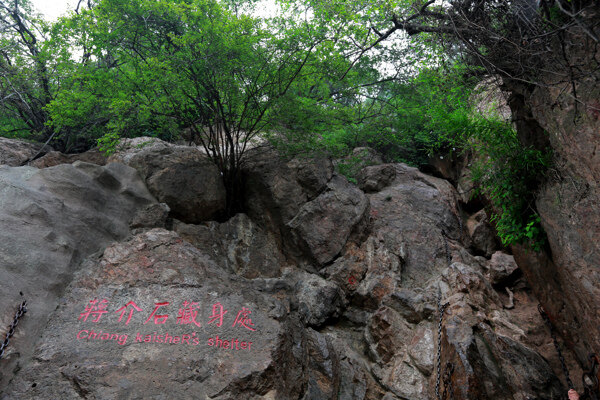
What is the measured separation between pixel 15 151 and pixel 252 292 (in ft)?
25.0

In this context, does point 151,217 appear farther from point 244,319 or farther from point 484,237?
point 484,237

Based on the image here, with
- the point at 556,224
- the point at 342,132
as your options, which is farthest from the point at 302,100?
the point at 556,224

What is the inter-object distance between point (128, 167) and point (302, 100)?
4.17m

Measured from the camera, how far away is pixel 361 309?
7496mm

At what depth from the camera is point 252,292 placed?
5.47 m

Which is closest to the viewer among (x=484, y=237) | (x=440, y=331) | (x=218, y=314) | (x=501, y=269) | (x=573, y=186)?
(x=573, y=186)

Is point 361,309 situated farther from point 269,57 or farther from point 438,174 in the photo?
point 438,174

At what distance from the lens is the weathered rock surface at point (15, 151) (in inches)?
336

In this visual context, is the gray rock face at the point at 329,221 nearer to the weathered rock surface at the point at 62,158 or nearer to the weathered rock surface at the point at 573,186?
the weathered rock surface at the point at 573,186

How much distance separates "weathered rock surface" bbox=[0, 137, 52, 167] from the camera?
855 cm

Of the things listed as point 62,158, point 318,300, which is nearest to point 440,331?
point 318,300

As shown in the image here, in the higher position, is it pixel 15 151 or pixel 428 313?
pixel 15 151

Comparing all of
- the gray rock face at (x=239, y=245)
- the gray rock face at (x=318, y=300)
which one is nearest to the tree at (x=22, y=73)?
the gray rock face at (x=239, y=245)

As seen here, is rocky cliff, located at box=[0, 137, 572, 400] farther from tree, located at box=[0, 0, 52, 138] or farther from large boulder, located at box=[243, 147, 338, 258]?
tree, located at box=[0, 0, 52, 138]
